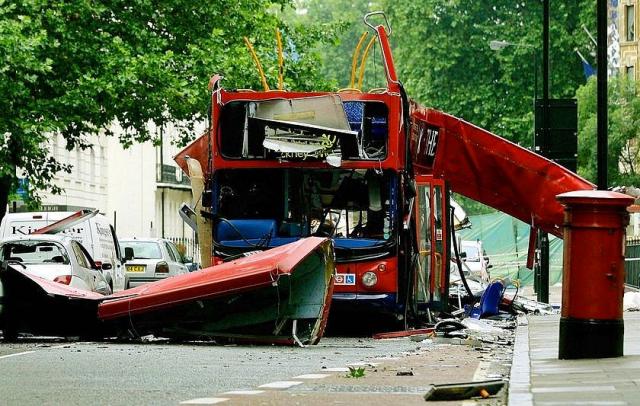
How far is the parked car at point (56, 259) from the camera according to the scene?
1019 inches

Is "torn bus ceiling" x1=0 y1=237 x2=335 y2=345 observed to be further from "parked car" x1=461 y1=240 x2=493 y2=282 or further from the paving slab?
"parked car" x1=461 y1=240 x2=493 y2=282

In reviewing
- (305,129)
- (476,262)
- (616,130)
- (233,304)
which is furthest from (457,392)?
(616,130)

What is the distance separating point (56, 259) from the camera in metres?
26.5

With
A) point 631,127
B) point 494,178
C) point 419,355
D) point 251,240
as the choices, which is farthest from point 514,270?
point 419,355

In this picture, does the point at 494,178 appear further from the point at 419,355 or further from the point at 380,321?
the point at 419,355

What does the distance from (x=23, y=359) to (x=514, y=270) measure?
39.2 m

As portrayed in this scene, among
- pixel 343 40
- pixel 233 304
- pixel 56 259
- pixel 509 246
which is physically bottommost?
pixel 509 246

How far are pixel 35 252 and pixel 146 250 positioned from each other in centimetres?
1404

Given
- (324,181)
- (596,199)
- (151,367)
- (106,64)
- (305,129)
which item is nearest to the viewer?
(596,199)

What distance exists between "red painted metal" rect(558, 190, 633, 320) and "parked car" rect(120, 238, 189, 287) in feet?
86.0

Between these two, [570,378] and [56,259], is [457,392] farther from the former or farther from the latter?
[56,259]

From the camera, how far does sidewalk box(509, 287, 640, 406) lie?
35.6ft

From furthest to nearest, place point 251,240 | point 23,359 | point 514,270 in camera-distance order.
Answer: point 514,270 < point 251,240 < point 23,359

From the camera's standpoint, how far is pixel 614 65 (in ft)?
227
